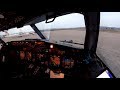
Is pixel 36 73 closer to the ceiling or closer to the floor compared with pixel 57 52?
closer to the floor

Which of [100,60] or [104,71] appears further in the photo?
[100,60]

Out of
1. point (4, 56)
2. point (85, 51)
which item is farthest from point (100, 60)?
point (4, 56)

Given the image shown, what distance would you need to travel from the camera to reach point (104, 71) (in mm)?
4180

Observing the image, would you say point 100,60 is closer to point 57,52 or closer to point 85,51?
point 85,51

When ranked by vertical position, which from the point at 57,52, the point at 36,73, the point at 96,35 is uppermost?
the point at 96,35

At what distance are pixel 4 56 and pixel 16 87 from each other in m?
Answer: 4.88

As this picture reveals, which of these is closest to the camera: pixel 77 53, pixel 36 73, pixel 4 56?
pixel 36 73

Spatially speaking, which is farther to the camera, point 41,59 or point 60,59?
point 41,59

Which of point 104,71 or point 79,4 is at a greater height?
point 79,4

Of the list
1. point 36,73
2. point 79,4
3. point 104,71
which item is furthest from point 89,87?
point 36,73

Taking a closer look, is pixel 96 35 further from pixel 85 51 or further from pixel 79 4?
pixel 79 4

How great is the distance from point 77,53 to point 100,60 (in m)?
0.71

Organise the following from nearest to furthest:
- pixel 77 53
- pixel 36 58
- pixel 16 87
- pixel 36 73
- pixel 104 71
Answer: pixel 16 87 → pixel 104 71 → pixel 36 73 → pixel 77 53 → pixel 36 58

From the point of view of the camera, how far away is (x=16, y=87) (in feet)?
3.87
